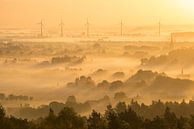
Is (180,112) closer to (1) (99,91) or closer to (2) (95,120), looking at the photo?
(2) (95,120)

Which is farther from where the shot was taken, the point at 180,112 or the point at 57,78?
the point at 57,78

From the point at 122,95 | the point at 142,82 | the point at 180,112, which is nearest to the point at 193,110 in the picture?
the point at 180,112

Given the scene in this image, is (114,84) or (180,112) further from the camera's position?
(114,84)

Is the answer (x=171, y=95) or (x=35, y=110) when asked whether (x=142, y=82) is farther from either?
(x=35, y=110)

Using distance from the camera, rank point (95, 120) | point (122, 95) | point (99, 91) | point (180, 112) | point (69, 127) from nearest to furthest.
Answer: point (69, 127), point (95, 120), point (180, 112), point (122, 95), point (99, 91)

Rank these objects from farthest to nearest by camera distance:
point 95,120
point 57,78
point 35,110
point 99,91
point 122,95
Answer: point 57,78 < point 99,91 < point 122,95 < point 35,110 < point 95,120

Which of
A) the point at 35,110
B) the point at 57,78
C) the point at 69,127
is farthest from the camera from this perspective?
the point at 57,78

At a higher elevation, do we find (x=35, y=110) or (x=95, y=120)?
(x=95, y=120)

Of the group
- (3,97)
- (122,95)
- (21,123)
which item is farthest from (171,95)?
(21,123)

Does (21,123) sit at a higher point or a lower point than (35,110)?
higher
